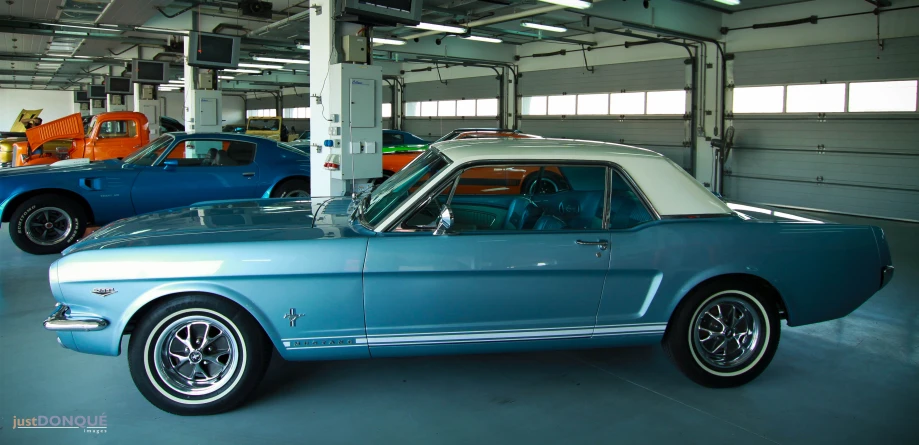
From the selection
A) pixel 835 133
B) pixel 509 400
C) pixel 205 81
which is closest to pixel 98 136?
pixel 205 81

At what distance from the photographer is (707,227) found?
144 inches

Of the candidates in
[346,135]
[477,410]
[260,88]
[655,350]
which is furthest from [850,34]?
[260,88]

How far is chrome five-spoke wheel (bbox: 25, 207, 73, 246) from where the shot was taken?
742cm

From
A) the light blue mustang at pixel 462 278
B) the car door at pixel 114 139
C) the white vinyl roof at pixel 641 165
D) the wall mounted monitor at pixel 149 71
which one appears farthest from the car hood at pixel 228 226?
the wall mounted monitor at pixel 149 71

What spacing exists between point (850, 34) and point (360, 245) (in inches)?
471

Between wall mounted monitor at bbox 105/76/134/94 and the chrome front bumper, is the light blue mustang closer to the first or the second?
the chrome front bumper

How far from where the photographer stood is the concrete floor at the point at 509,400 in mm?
3195

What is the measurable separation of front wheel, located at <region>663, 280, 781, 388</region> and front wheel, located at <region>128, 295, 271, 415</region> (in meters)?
2.32

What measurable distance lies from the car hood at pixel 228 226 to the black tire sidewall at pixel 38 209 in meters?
3.87

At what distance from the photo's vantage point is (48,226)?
7.50 meters

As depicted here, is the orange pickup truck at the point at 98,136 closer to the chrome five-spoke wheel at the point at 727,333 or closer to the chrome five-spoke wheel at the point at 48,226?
the chrome five-spoke wheel at the point at 48,226

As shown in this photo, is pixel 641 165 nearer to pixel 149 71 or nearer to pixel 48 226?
pixel 48 226

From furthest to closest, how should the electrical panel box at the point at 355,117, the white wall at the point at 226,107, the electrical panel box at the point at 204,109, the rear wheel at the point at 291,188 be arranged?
the white wall at the point at 226,107
the electrical panel box at the point at 204,109
the rear wheel at the point at 291,188
the electrical panel box at the point at 355,117

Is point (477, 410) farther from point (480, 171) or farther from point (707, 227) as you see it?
point (707, 227)
